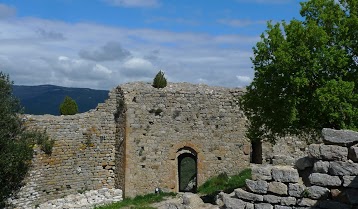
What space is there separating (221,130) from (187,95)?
2443 millimetres

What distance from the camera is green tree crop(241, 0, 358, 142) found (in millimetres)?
15508

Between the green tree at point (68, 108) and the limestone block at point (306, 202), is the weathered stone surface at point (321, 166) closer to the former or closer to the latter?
the limestone block at point (306, 202)

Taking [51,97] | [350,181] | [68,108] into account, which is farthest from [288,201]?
[51,97]

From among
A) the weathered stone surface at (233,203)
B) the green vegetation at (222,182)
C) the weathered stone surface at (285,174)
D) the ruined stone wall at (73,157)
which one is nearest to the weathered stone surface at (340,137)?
the weathered stone surface at (285,174)

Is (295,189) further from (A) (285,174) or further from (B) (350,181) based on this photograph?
(B) (350,181)

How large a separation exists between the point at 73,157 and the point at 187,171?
2026cm

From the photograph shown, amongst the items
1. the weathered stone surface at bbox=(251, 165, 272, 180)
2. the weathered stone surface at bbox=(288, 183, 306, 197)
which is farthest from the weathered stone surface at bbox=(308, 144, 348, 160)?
the weathered stone surface at bbox=(251, 165, 272, 180)

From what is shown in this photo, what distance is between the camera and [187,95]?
72.6 ft

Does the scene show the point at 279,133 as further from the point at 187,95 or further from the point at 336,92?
the point at 187,95

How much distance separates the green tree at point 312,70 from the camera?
15508 millimetres

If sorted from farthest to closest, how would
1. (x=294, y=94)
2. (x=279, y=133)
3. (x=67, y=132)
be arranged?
(x=67, y=132) → (x=279, y=133) → (x=294, y=94)

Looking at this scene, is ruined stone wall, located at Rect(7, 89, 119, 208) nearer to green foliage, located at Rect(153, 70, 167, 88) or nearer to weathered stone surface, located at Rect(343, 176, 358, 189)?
green foliage, located at Rect(153, 70, 167, 88)

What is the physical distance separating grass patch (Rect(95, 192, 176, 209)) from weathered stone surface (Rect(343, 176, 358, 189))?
1173 cm

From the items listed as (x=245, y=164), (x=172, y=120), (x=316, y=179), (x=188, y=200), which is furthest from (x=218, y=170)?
(x=316, y=179)
